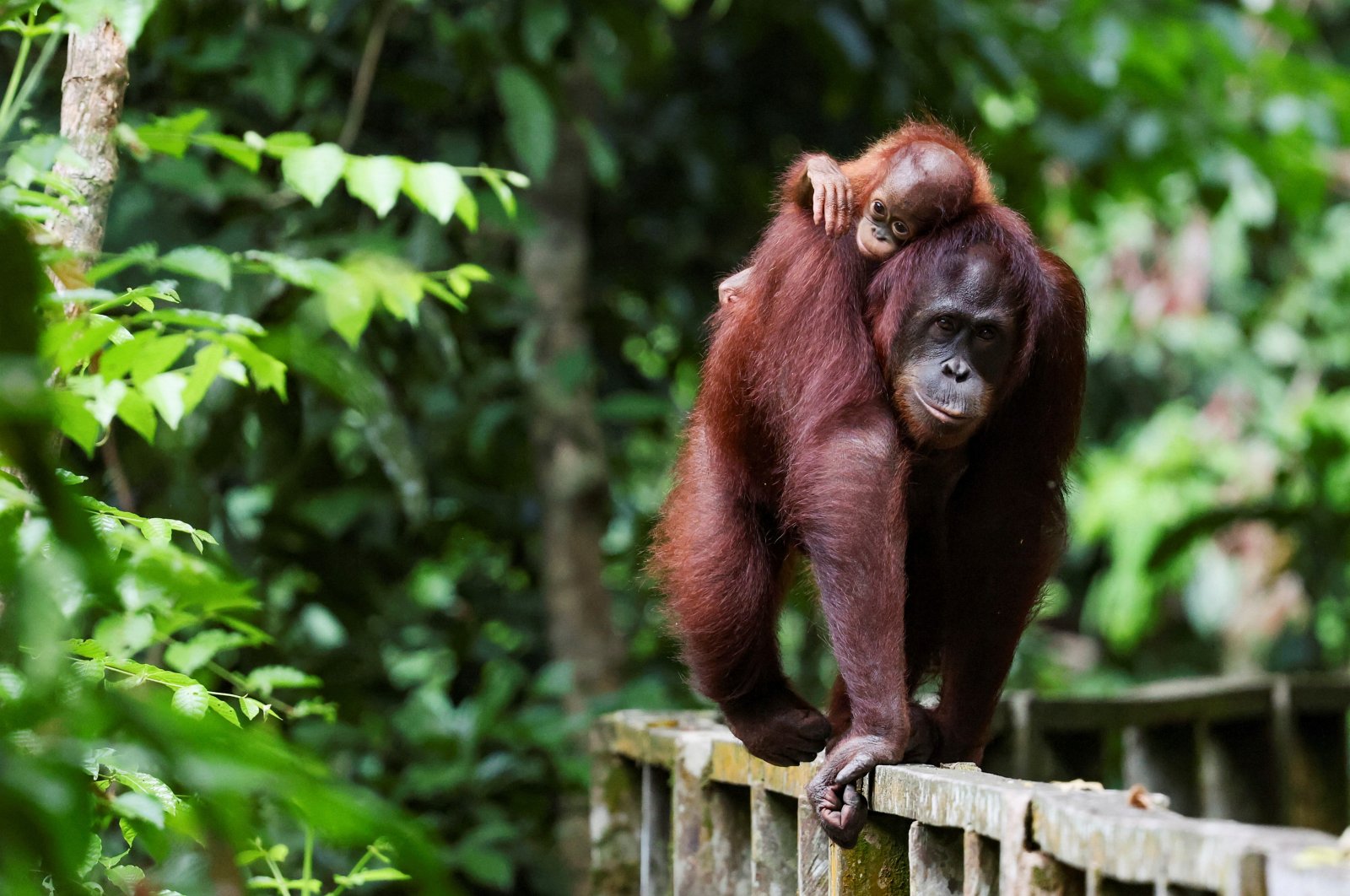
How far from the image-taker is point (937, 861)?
7.14 ft

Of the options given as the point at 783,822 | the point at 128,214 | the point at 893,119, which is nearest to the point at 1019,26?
the point at 893,119

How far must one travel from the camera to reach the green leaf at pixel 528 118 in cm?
417

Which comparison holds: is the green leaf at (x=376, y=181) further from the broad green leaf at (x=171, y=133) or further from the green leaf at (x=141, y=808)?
the green leaf at (x=141, y=808)

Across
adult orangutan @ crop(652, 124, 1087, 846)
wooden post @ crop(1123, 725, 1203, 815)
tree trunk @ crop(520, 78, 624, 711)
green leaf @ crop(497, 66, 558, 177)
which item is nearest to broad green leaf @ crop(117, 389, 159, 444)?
adult orangutan @ crop(652, 124, 1087, 846)

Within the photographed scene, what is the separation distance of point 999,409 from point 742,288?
59 centimetres

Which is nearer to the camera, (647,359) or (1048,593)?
(1048,593)

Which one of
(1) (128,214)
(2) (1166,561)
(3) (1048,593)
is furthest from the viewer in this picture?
(2) (1166,561)

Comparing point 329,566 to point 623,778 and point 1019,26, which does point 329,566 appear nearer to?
point 623,778

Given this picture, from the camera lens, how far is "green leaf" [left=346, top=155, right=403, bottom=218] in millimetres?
2662

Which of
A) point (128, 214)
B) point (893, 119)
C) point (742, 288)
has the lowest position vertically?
point (742, 288)

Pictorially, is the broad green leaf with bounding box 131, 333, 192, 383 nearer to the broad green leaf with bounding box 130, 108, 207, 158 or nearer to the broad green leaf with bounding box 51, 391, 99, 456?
the broad green leaf with bounding box 51, 391, 99, 456

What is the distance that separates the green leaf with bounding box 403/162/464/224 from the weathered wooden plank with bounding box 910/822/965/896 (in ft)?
4.48

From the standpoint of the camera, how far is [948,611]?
10.3ft

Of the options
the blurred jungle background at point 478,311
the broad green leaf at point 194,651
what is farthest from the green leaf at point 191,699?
the broad green leaf at point 194,651
